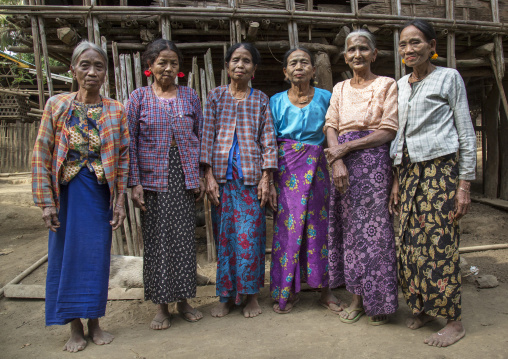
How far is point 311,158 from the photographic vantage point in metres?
2.97

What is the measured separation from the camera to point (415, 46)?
8.39 feet

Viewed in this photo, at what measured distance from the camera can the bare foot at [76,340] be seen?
250 cm

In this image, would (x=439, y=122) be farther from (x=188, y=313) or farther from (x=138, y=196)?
(x=188, y=313)

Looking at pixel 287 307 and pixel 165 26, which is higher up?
pixel 165 26

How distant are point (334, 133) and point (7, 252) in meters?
4.88

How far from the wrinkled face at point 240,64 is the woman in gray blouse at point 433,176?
108cm

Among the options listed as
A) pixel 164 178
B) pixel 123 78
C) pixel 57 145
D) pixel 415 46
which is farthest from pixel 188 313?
pixel 123 78

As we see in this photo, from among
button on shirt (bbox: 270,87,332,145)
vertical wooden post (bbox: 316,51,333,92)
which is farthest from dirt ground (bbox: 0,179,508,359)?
vertical wooden post (bbox: 316,51,333,92)

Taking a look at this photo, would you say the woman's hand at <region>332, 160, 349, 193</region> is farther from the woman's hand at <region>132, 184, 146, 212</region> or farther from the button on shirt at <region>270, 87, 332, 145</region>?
the woman's hand at <region>132, 184, 146, 212</region>

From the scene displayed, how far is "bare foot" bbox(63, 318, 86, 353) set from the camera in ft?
8.20

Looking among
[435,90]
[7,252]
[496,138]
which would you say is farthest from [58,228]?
[496,138]

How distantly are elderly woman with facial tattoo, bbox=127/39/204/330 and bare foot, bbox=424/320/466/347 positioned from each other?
1652 millimetres

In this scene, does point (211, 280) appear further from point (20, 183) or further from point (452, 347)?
point (20, 183)

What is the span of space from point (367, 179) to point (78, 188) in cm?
191
